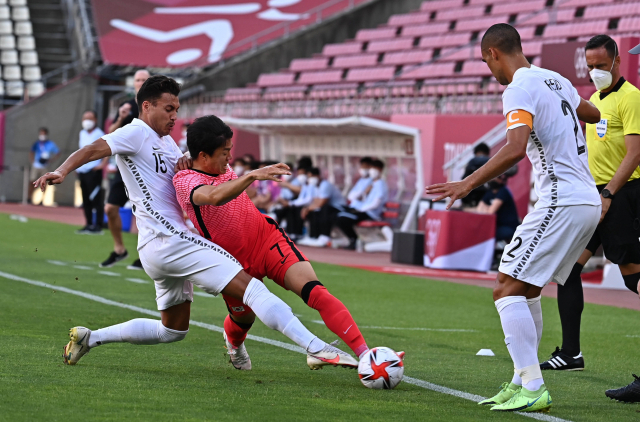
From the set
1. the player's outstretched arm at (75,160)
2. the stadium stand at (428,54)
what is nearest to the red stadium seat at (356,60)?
the stadium stand at (428,54)

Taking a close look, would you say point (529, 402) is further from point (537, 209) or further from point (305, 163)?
point (305, 163)

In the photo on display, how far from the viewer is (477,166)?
1398 cm

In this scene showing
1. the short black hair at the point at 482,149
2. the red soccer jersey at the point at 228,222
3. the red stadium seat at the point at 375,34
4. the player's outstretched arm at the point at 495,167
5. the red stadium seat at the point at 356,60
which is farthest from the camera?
the red stadium seat at the point at 375,34

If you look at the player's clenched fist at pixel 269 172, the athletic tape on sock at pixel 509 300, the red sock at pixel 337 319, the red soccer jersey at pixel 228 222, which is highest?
the player's clenched fist at pixel 269 172

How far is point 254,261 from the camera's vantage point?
516 cm

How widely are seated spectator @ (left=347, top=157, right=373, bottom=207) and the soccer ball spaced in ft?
42.8

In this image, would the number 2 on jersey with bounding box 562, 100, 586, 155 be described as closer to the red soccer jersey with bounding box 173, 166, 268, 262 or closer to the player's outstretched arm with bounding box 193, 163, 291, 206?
the player's outstretched arm with bounding box 193, 163, 291, 206

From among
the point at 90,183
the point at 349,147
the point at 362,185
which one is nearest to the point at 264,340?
the point at 90,183

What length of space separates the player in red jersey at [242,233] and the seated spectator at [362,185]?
1272cm

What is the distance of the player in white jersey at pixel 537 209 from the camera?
4504 mm

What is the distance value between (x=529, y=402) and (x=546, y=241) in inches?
31.3

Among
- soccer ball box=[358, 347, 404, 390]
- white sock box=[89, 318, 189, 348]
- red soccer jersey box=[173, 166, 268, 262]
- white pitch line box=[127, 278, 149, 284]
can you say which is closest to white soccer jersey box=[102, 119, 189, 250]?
red soccer jersey box=[173, 166, 268, 262]

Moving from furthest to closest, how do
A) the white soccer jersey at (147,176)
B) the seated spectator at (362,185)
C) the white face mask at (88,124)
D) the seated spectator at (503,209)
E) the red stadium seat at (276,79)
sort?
the red stadium seat at (276,79) < the seated spectator at (362,185) < the white face mask at (88,124) < the seated spectator at (503,209) < the white soccer jersey at (147,176)

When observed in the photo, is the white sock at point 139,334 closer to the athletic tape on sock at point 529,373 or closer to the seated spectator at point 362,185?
the athletic tape on sock at point 529,373
